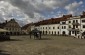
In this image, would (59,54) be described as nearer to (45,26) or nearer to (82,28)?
(82,28)

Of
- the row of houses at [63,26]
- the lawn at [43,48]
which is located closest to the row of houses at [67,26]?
the row of houses at [63,26]

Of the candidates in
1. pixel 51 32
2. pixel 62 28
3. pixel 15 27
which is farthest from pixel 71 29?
pixel 15 27

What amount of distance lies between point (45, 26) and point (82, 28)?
1237 inches

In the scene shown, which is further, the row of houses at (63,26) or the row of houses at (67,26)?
the row of houses at (63,26)

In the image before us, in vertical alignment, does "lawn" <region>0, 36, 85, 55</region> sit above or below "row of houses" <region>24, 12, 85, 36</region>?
below

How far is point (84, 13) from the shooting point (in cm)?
7788

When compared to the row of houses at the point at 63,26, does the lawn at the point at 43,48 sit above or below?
below

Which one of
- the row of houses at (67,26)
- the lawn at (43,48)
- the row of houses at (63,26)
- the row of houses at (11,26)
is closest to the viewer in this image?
the lawn at (43,48)

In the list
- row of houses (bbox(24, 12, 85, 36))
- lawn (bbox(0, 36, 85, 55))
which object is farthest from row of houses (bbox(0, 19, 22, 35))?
lawn (bbox(0, 36, 85, 55))

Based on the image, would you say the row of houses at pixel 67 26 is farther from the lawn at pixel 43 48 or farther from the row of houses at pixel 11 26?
the lawn at pixel 43 48

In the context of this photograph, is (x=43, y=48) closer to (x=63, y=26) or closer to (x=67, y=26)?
(x=67, y=26)

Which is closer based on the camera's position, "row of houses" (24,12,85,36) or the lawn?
the lawn

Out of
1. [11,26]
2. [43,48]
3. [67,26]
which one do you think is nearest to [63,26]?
[67,26]

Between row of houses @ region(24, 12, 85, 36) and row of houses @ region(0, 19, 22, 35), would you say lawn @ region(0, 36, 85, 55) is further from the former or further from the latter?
row of houses @ region(0, 19, 22, 35)
